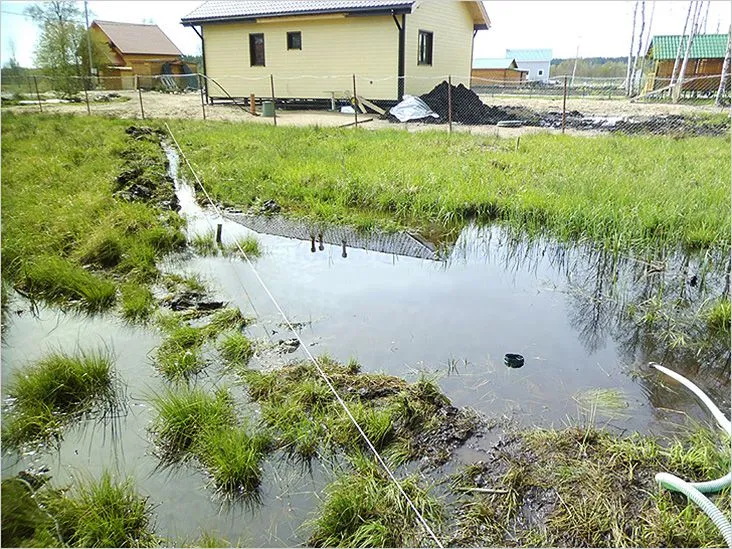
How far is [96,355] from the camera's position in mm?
3125

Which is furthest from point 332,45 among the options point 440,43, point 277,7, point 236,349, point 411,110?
point 236,349

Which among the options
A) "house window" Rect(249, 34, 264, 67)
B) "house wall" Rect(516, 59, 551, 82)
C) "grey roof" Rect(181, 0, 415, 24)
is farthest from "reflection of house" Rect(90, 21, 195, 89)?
"house wall" Rect(516, 59, 551, 82)

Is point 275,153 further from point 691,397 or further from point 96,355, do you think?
point 691,397

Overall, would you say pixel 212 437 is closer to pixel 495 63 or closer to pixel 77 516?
pixel 77 516

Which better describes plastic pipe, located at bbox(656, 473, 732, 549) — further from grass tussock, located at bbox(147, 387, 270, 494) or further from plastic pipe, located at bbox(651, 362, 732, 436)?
grass tussock, located at bbox(147, 387, 270, 494)

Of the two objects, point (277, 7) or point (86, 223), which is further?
point (277, 7)

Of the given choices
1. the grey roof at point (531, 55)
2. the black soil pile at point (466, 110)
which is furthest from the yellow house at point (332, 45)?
the grey roof at point (531, 55)

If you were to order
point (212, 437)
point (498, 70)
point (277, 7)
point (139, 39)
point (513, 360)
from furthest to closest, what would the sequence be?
point (498, 70)
point (139, 39)
point (277, 7)
point (513, 360)
point (212, 437)

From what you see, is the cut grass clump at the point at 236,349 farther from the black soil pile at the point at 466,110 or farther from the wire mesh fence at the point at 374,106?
the black soil pile at the point at 466,110

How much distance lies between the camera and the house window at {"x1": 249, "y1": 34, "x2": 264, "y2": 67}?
1762cm

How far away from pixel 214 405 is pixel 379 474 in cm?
92

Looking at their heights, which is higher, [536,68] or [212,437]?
[536,68]

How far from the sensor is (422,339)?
11.1ft

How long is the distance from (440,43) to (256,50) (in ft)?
20.3
